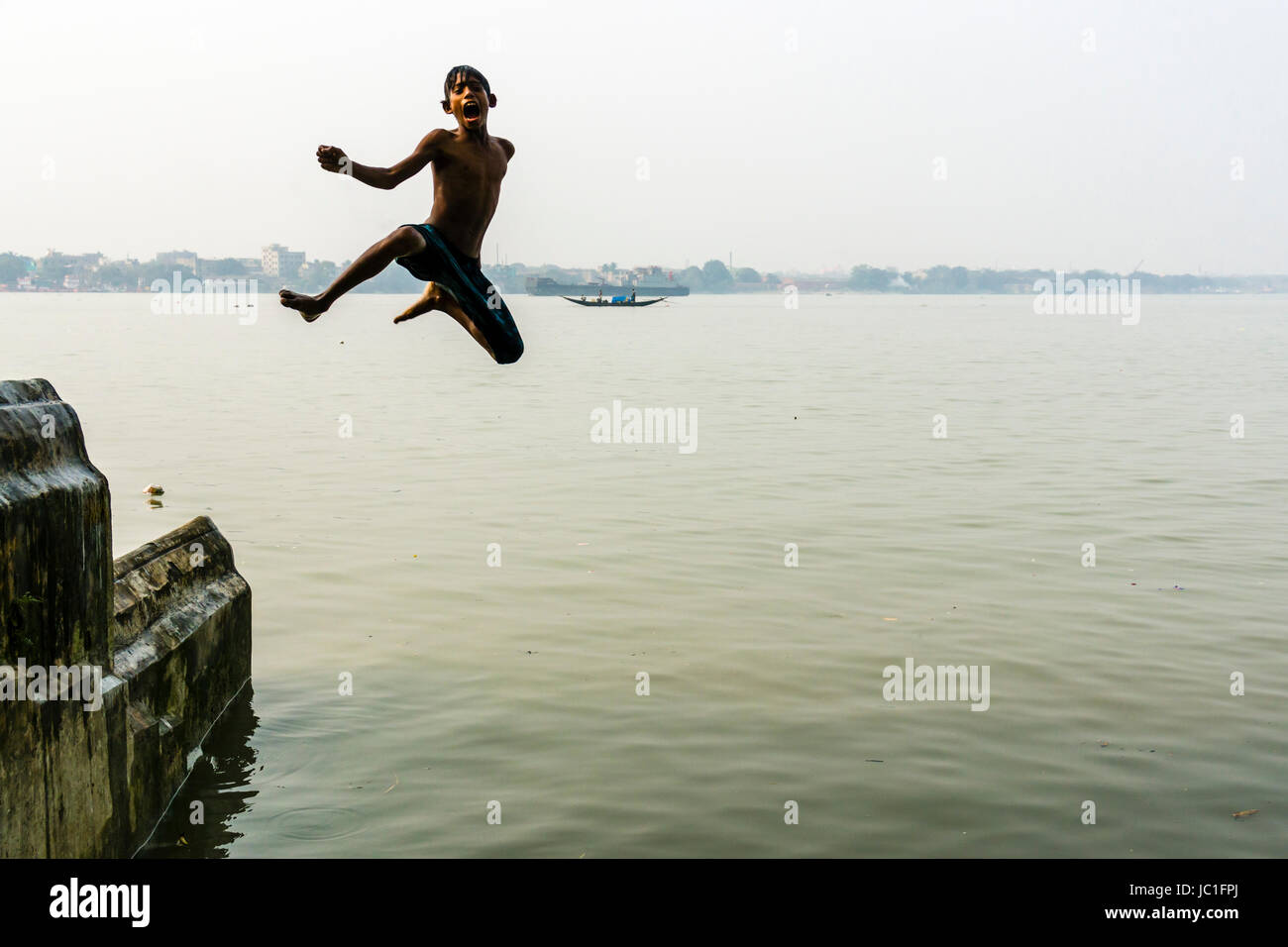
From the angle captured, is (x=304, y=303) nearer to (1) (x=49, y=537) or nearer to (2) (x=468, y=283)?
(2) (x=468, y=283)

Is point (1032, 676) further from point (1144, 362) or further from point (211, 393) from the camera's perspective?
point (1144, 362)

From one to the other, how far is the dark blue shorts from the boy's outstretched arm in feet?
0.98

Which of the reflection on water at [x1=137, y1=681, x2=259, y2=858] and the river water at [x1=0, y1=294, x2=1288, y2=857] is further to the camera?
the river water at [x1=0, y1=294, x2=1288, y2=857]

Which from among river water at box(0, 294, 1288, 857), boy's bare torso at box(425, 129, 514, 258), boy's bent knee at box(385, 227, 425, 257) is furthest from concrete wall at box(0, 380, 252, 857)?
boy's bare torso at box(425, 129, 514, 258)

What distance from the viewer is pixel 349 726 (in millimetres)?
9961

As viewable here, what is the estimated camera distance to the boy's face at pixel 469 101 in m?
6.13

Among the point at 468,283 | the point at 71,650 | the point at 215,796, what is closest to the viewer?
the point at 71,650

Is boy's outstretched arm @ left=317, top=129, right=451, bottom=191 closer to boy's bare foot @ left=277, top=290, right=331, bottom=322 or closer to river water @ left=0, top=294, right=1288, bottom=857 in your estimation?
boy's bare foot @ left=277, top=290, right=331, bottom=322

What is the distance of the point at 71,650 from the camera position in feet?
19.9

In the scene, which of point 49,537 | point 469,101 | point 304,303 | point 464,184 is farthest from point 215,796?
point 469,101

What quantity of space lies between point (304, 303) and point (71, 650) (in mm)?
1844

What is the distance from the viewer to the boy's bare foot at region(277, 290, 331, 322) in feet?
20.8
